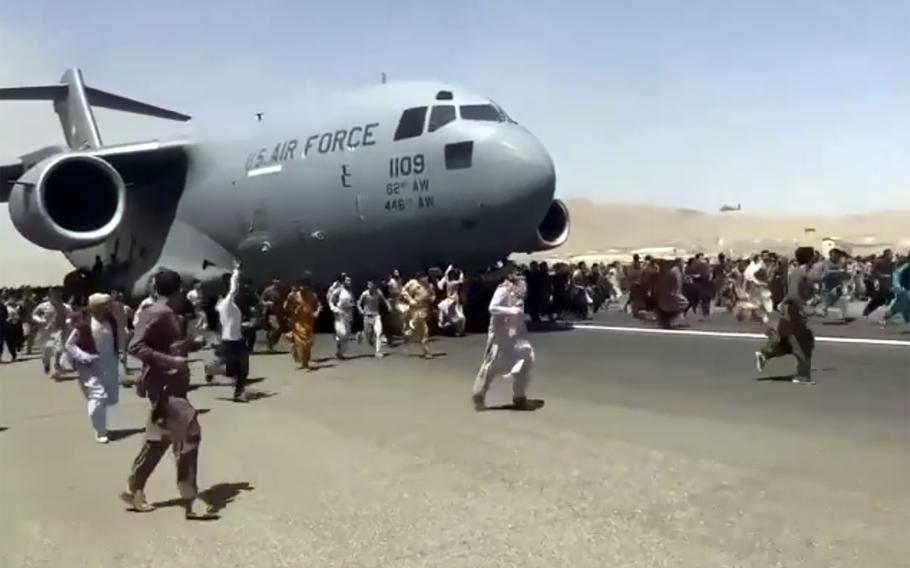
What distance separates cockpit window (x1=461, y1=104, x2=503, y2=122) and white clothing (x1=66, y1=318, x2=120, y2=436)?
778 cm

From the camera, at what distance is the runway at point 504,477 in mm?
4961

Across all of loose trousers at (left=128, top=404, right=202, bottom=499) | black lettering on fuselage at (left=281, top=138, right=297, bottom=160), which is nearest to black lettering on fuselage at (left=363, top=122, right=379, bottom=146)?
black lettering on fuselage at (left=281, top=138, right=297, bottom=160)

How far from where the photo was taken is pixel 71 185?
1934cm

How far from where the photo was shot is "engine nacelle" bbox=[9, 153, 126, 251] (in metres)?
17.8

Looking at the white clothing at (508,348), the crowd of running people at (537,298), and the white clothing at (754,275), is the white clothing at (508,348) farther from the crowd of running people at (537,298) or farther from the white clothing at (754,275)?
the white clothing at (754,275)

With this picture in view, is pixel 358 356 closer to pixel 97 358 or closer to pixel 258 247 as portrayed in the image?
pixel 258 247

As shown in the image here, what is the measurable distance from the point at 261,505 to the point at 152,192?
16.9m

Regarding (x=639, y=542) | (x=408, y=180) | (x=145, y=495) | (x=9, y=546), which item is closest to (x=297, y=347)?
(x=408, y=180)

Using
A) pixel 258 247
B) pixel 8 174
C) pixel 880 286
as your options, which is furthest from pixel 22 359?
pixel 880 286

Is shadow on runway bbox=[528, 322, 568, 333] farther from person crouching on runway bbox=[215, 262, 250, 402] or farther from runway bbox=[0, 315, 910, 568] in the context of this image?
A: person crouching on runway bbox=[215, 262, 250, 402]

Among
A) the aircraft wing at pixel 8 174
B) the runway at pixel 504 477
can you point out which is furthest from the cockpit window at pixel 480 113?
the aircraft wing at pixel 8 174

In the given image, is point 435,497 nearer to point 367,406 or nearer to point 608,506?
point 608,506

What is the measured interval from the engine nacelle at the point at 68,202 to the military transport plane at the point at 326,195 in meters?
0.03

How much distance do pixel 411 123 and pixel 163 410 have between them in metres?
10.3
